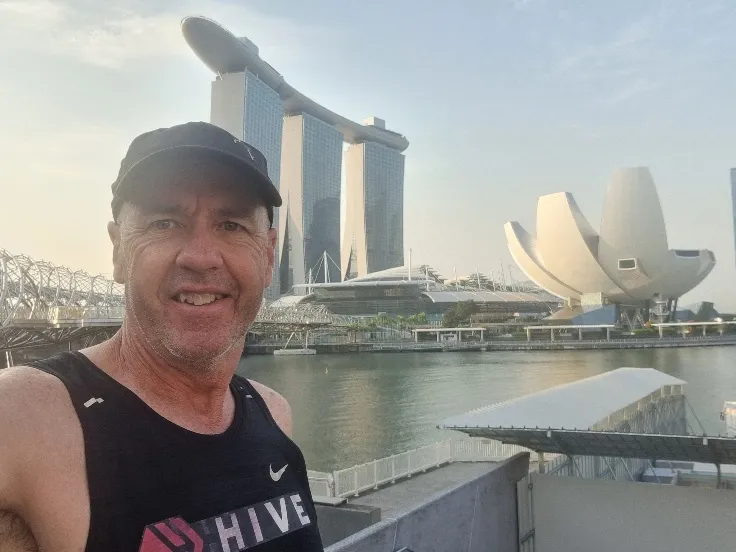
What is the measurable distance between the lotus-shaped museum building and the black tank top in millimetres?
46536

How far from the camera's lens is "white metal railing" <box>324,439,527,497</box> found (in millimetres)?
6656

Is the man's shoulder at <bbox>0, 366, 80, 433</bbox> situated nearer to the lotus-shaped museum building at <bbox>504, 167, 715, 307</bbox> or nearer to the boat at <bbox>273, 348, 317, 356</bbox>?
the boat at <bbox>273, 348, 317, 356</bbox>

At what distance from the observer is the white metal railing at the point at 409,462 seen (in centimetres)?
666

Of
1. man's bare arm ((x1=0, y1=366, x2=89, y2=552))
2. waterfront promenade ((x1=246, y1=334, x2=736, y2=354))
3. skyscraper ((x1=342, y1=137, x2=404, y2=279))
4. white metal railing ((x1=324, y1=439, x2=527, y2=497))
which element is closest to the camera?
man's bare arm ((x1=0, y1=366, x2=89, y2=552))

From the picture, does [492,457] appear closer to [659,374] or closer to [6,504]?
[659,374]

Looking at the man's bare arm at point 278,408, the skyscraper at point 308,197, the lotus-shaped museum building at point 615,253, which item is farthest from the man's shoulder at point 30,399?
the skyscraper at point 308,197

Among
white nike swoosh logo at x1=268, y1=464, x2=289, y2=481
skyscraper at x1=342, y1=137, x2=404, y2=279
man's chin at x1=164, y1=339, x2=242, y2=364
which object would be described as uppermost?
skyscraper at x1=342, y1=137, x2=404, y2=279

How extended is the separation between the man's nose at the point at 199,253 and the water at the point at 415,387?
10544mm

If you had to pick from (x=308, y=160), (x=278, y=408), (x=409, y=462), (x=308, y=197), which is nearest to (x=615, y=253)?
(x=308, y=197)

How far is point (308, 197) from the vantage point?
7062 cm

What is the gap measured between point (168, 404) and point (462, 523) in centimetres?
338

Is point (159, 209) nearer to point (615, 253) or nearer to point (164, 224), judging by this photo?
point (164, 224)

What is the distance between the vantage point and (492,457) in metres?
8.20

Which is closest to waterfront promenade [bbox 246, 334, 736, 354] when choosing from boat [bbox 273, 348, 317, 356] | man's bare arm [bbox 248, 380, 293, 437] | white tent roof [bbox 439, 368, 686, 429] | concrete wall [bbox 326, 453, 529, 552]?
boat [bbox 273, 348, 317, 356]
